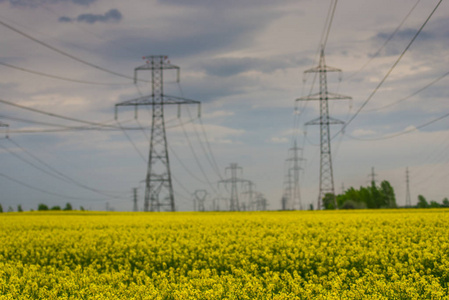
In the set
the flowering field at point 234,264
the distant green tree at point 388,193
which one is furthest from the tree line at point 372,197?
the flowering field at point 234,264

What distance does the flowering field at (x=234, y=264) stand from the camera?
10.9 m

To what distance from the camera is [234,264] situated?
1697cm

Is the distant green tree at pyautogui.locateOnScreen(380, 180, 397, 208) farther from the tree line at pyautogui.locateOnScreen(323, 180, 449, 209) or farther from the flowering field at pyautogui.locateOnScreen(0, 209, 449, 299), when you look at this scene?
the flowering field at pyautogui.locateOnScreen(0, 209, 449, 299)

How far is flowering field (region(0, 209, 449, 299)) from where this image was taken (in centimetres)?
1091

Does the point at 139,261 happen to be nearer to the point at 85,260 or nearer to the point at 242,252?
the point at 85,260

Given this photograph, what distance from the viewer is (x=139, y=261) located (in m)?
19.0

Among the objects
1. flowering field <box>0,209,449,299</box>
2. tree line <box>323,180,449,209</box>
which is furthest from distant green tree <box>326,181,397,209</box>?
flowering field <box>0,209,449,299</box>

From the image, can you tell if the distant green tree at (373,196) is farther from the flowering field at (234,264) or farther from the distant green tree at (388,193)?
the flowering field at (234,264)

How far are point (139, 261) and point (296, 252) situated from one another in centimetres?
580

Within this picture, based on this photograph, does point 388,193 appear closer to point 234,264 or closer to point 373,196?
point 373,196

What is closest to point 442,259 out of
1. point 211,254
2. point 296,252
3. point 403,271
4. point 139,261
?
point 403,271

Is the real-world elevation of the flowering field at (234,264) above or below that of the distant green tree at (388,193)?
below

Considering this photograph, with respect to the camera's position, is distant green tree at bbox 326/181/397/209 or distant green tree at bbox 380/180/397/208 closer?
distant green tree at bbox 326/181/397/209

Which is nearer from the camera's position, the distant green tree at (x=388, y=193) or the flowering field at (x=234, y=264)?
the flowering field at (x=234, y=264)
